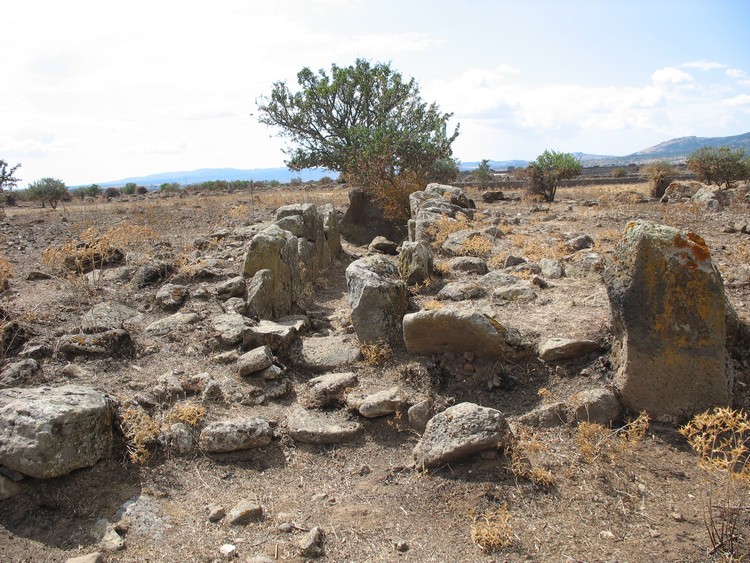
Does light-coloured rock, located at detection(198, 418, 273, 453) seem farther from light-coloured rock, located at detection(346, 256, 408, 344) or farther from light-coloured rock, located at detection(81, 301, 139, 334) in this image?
light-coloured rock, located at detection(81, 301, 139, 334)

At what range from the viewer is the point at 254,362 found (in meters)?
5.90

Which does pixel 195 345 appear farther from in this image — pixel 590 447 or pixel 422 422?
pixel 590 447

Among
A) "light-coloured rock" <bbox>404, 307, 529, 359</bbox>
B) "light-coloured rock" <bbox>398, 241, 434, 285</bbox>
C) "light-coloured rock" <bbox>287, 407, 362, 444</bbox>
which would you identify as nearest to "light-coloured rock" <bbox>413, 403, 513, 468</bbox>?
"light-coloured rock" <bbox>287, 407, 362, 444</bbox>

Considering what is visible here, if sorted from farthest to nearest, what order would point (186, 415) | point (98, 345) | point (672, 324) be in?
point (98, 345)
point (186, 415)
point (672, 324)

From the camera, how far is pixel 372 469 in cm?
462

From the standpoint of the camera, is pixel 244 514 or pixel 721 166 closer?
pixel 244 514

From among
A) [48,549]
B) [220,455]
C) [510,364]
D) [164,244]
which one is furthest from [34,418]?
[164,244]

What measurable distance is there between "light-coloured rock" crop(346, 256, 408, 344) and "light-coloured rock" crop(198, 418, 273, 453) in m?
1.87

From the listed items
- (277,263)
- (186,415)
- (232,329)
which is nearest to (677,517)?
(186,415)

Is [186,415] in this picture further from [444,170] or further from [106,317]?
[444,170]

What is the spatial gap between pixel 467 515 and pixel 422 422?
1.27 m

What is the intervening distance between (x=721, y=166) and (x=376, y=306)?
22.7 m

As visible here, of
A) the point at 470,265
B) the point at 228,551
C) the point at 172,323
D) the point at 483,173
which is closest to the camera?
the point at 228,551

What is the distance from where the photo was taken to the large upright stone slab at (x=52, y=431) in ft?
13.3
